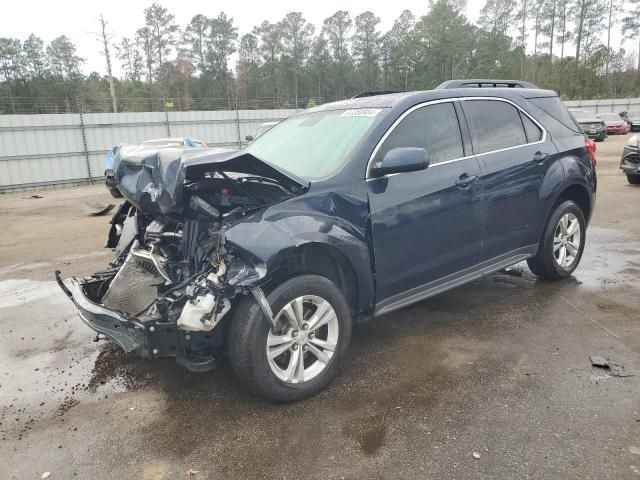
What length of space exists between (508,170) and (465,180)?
593mm

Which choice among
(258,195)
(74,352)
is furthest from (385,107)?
(74,352)

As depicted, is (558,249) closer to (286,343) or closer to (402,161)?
(402,161)

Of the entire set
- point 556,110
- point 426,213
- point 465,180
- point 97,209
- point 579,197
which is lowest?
point 97,209

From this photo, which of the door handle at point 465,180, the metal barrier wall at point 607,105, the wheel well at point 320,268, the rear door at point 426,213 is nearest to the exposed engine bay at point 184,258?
the wheel well at point 320,268

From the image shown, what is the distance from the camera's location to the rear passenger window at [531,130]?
14.9ft

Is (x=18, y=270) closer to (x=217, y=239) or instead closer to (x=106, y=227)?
(x=106, y=227)

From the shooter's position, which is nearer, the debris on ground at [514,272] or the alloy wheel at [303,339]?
the alloy wheel at [303,339]

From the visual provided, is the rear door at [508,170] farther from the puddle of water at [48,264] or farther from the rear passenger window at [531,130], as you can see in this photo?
the puddle of water at [48,264]

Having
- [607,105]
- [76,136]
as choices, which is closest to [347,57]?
[607,105]

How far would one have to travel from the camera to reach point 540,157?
451cm

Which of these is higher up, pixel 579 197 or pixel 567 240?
pixel 579 197

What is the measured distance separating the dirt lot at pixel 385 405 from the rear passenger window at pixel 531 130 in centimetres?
151

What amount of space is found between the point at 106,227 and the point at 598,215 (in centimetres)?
896

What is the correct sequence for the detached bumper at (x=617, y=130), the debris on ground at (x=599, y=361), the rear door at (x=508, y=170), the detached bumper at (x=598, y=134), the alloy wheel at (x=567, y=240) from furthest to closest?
the detached bumper at (x=617, y=130) < the detached bumper at (x=598, y=134) < the alloy wheel at (x=567, y=240) < the rear door at (x=508, y=170) < the debris on ground at (x=599, y=361)
